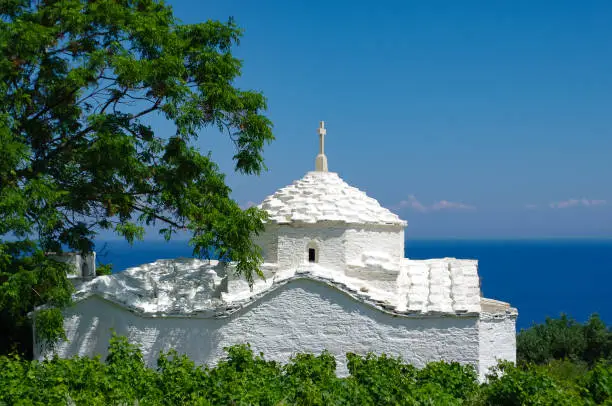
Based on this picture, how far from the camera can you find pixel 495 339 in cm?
1417

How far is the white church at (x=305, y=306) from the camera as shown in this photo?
13.5 m

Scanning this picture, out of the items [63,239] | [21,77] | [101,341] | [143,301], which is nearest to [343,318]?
[143,301]

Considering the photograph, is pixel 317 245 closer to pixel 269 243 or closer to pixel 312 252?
pixel 312 252

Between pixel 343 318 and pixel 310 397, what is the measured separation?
11.0ft

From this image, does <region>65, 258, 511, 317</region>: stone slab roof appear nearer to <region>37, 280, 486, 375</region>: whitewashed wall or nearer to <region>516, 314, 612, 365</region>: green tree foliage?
<region>37, 280, 486, 375</region>: whitewashed wall

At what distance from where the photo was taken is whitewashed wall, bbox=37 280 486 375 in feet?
43.9

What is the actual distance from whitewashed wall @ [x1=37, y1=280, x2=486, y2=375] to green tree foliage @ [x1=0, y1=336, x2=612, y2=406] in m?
0.94

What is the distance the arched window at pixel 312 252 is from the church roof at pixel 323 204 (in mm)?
646

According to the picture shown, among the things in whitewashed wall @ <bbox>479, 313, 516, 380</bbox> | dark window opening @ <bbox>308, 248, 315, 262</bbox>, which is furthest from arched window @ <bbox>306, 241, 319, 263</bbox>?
whitewashed wall @ <bbox>479, 313, 516, 380</bbox>

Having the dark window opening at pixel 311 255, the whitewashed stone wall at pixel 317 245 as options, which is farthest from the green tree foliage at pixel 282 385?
the dark window opening at pixel 311 255

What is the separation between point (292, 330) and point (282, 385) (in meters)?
2.67

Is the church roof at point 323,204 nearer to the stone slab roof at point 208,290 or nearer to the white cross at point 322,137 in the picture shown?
the white cross at point 322,137

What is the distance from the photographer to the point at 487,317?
14.0 metres

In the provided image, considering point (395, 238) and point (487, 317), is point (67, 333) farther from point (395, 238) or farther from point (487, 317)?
point (487, 317)
